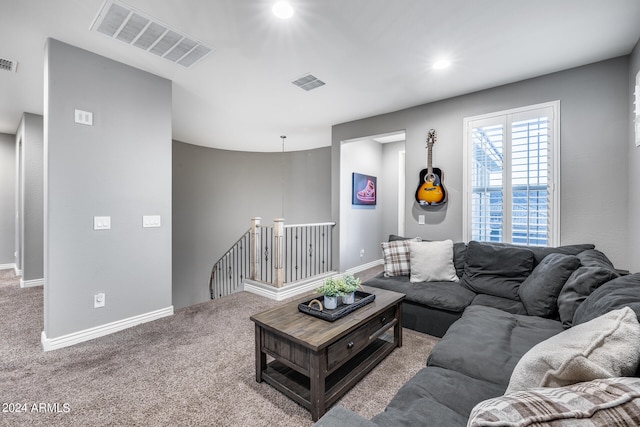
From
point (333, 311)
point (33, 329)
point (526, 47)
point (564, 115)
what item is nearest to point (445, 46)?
point (526, 47)

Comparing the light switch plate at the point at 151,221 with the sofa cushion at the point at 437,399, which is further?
the light switch plate at the point at 151,221

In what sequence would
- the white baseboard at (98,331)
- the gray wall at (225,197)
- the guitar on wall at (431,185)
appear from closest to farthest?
1. the white baseboard at (98,331)
2. the guitar on wall at (431,185)
3. the gray wall at (225,197)

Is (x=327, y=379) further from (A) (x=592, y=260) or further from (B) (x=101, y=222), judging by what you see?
(B) (x=101, y=222)

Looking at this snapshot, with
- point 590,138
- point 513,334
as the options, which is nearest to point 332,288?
point 513,334

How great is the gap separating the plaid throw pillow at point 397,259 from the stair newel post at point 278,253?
1493mm

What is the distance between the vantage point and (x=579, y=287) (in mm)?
1790

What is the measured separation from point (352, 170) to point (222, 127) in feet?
8.27

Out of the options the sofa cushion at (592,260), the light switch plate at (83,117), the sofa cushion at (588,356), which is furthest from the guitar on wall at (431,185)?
the light switch plate at (83,117)

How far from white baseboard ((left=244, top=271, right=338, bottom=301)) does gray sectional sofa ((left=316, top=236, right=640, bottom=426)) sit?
1389mm

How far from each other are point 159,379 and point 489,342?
7.43 feet

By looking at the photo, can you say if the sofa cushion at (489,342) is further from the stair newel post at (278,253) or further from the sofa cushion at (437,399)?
the stair newel post at (278,253)

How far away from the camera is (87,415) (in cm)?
168

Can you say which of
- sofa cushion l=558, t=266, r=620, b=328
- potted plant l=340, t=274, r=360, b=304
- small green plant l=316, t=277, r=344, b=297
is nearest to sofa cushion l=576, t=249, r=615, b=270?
sofa cushion l=558, t=266, r=620, b=328

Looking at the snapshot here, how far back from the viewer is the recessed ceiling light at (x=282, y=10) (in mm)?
1997
